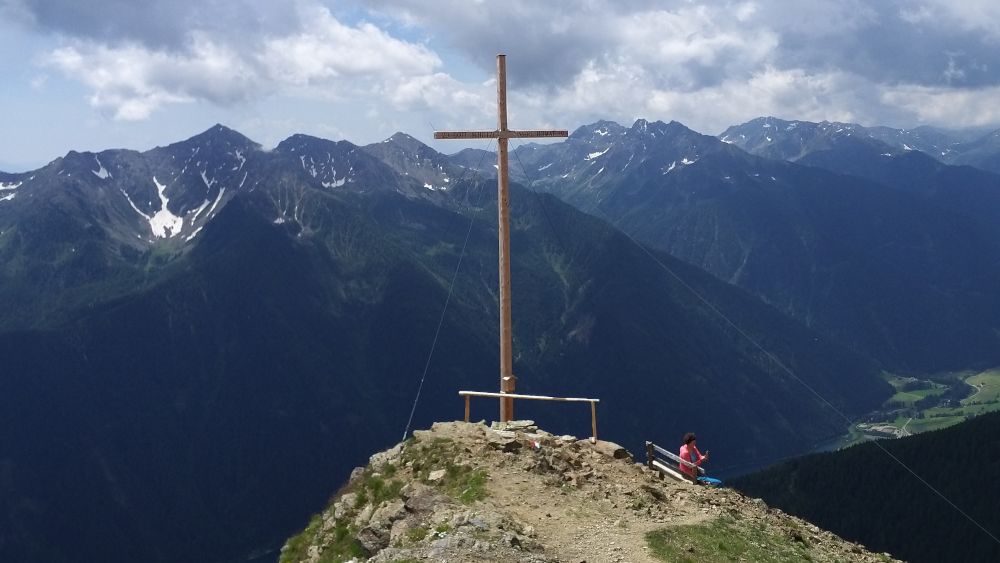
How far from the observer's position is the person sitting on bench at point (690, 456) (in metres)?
30.1

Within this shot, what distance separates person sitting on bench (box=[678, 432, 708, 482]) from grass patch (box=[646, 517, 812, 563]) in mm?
4604

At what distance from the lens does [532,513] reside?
23.9 meters

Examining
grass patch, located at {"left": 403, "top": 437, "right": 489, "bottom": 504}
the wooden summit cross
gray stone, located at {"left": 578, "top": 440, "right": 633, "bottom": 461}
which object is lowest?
gray stone, located at {"left": 578, "top": 440, "right": 633, "bottom": 461}

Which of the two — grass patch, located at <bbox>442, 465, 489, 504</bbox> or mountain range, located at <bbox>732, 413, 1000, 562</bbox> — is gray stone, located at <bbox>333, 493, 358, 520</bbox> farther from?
mountain range, located at <bbox>732, 413, 1000, 562</bbox>

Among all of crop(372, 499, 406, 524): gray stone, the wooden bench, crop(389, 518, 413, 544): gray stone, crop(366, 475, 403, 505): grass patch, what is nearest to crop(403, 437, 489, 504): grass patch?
crop(366, 475, 403, 505): grass patch

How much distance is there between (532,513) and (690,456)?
31.3 ft

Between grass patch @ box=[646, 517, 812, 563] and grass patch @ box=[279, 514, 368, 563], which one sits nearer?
grass patch @ box=[646, 517, 812, 563]

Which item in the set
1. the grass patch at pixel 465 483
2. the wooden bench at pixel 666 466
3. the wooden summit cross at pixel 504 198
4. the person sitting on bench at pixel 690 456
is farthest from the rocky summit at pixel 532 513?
the wooden summit cross at pixel 504 198

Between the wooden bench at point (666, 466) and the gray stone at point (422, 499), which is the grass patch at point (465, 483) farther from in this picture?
the wooden bench at point (666, 466)

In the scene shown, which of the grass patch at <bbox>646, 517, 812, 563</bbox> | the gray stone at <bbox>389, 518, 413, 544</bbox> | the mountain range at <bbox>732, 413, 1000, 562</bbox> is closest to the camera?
the grass patch at <bbox>646, 517, 812, 563</bbox>

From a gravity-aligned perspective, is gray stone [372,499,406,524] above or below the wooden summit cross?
below

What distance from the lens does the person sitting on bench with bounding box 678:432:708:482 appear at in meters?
30.1

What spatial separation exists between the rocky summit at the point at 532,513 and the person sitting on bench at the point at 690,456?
3.69ft

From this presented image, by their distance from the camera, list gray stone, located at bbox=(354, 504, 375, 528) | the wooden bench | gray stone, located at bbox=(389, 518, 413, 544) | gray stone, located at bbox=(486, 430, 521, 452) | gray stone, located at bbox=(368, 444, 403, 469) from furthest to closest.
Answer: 1. gray stone, located at bbox=(368, 444, 403, 469)
2. the wooden bench
3. gray stone, located at bbox=(486, 430, 521, 452)
4. gray stone, located at bbox=(354, 504, 375, 528)
5. gray stone, located at bbox=(389, 518, 413, 544)
